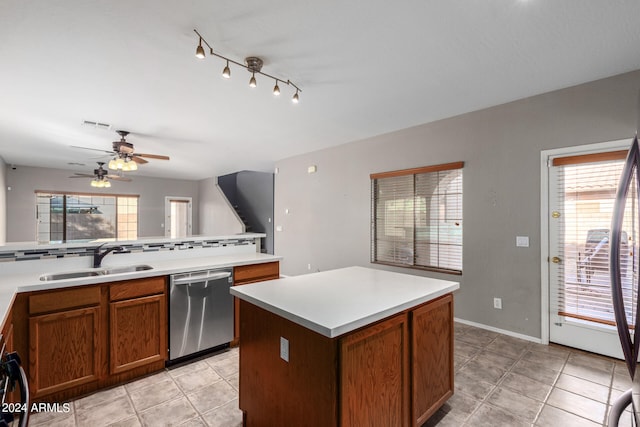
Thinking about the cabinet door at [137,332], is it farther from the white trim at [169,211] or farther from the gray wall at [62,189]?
the white trim at [169,211]

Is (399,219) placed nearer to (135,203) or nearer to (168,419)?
(168,419)

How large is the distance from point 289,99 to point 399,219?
7.35 ft

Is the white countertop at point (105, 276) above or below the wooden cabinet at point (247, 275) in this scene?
above

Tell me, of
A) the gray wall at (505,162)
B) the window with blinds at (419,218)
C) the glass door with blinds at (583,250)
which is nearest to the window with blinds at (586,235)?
the glass door with blinds at (583,250)

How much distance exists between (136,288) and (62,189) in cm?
726

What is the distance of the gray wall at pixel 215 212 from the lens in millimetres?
8523

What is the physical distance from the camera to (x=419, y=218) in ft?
→ 13.0

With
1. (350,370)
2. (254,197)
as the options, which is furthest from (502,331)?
(254,197)

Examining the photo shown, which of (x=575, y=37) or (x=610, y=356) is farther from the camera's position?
(x=610, y=356)

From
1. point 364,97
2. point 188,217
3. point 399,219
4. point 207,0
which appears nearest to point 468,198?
point 399,219

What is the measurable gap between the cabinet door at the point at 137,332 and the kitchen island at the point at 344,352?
3.66 feet

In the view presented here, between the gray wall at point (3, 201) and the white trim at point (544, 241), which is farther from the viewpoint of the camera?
the gray wall at point (3, 201)

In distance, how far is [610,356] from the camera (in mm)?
2633

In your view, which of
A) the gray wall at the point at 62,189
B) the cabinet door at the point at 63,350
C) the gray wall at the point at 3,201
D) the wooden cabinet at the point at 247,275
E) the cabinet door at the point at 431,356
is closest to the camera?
the cabinet door at the point at 431,356
